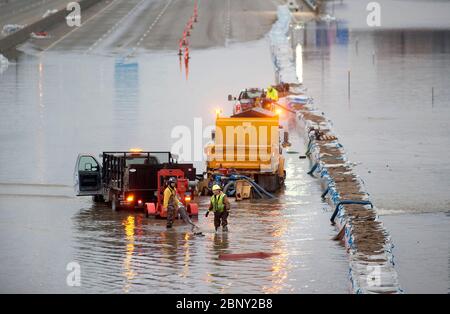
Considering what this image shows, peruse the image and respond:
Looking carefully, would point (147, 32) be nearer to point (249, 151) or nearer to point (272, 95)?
point (272, 95)

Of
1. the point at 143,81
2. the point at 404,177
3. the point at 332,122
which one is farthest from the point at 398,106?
the point at 404,177

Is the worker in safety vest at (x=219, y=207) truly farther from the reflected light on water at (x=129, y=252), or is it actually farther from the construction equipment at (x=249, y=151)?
the construction equipment at (x=249, y=151)

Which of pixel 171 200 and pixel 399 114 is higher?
pixel 399 114

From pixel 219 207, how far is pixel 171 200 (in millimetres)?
1465

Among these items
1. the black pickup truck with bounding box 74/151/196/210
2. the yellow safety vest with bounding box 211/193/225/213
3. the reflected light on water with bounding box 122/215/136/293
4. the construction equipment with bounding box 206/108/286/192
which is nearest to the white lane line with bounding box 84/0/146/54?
the construction equipment with bounding box 206/108/286/192

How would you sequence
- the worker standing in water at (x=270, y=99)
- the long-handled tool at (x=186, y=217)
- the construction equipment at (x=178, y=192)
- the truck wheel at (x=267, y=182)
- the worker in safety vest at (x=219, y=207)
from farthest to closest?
the worker standing in water at (x=270, y=99), the truck wheel at (x=267, y=182), the construction equipment at (x=178, y=192), the long-handled tool at (x=186, y=217), the worker in safety vest at (x=219, y=207)

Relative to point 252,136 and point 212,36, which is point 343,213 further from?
point 212,36

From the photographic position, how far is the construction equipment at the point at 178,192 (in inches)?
1686

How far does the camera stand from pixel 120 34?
114 metres

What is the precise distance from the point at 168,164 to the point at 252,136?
6.60 meters

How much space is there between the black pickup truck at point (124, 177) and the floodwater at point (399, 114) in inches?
270

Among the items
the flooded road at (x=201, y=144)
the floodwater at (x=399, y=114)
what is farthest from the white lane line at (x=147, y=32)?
the floodwater at (x=399, y=114)

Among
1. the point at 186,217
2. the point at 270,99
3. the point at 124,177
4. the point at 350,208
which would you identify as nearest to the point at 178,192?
the point at 186,217

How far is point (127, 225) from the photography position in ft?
141
